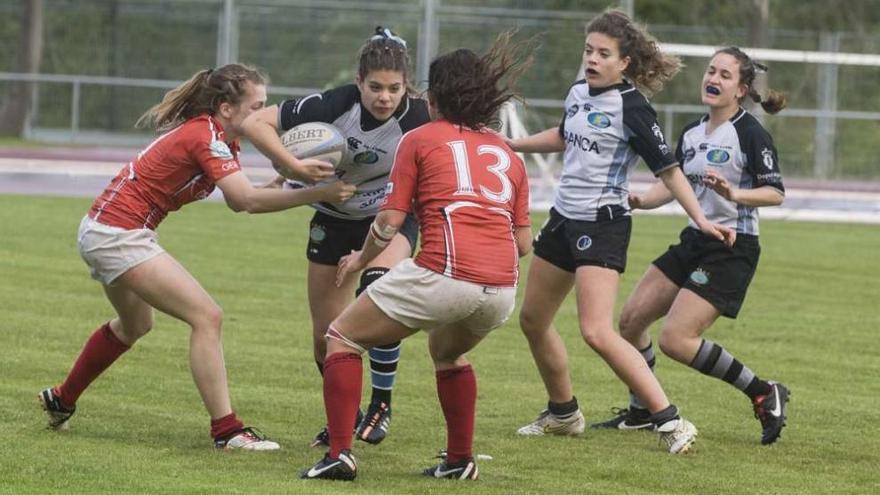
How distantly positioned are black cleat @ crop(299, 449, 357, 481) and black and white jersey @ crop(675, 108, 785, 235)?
8.28ft

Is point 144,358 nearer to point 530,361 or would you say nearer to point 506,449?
point 530,361

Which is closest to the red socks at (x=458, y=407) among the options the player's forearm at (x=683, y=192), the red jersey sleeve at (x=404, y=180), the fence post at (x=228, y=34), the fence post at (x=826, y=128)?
the red jersey sleeve at (x=404, y=180)

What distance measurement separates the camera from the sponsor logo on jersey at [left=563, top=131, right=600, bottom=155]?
26.2 ft

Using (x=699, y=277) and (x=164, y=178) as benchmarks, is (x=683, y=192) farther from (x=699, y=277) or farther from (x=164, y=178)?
(x=164, y=178)

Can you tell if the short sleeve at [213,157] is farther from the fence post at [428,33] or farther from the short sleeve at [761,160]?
the fence post at [428,33]

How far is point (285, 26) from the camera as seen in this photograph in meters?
37.9

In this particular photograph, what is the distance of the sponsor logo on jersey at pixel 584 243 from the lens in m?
7.94

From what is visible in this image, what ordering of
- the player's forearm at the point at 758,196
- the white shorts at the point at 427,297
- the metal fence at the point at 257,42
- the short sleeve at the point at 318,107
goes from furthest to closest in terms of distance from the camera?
the metal fence at the point at 257,42 → the player's forearm at the point at 758,196 → the short sleeve at the point at 318,107 → the white shorts at the point at 427,297

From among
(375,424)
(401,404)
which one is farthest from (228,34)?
(375,424)

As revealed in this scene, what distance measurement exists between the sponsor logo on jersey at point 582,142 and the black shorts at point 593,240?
304 millimetres

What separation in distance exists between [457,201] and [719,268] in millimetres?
2197

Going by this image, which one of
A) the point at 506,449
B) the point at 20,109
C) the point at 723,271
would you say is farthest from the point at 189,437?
the point at 20,109

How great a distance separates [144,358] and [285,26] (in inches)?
1112

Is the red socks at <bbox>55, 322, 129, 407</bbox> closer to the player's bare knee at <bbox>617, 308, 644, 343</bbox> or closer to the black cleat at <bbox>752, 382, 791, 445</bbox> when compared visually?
the player's bare knee at <bbox>617, 308, 644, 343</bbox>
